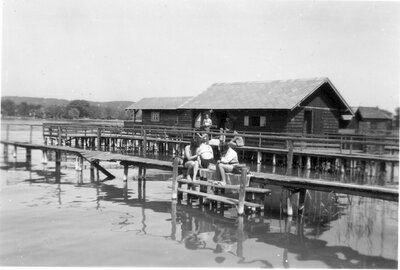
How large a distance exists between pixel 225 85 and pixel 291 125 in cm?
749

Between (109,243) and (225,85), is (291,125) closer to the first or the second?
(225,85)

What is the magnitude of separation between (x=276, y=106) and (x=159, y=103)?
14.9 metres

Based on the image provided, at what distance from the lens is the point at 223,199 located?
450 inches

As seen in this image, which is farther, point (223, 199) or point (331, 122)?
point (331, 122)

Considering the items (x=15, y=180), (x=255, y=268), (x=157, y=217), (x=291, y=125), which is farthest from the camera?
(x=291, y=125)

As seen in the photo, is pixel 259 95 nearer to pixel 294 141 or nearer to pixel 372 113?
pixel 294 141

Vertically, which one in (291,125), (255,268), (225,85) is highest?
(225,85)

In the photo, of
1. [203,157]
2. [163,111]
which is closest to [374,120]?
[163,111]

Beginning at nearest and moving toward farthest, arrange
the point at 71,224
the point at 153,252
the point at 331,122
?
the point at 153,252 → the point at 71,224 → the point at 331,122

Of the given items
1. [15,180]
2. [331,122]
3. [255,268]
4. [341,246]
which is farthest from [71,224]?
[331,122]

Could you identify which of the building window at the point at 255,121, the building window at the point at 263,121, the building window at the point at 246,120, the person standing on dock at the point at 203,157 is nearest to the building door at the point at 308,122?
the building window at the point at 263,121

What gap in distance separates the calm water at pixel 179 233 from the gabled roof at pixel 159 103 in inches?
792

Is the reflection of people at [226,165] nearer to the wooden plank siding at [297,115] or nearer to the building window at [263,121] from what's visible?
the wooden plank siding at [297,115]

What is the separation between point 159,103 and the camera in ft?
118
